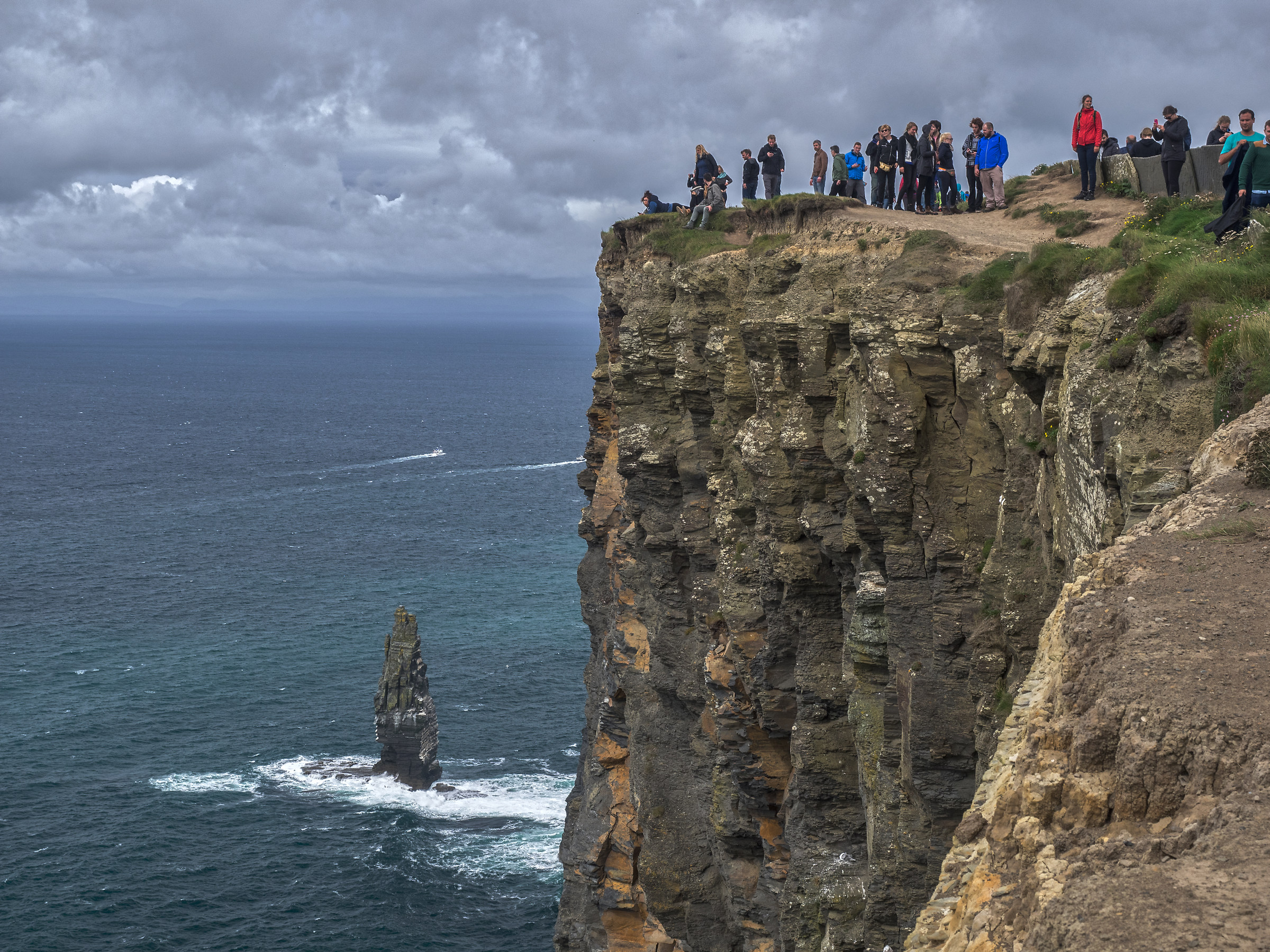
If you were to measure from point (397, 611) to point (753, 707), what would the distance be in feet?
137

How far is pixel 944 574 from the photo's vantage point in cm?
2278

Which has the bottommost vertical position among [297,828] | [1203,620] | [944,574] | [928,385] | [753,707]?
[297,828]

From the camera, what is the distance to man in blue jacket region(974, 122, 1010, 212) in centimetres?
3525

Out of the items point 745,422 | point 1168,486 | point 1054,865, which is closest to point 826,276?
point 745,422

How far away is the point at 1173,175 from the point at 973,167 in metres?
9.18

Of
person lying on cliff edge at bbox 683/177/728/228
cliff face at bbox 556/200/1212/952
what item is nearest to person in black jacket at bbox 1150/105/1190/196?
cliff face at bbox 556/200/1212/952

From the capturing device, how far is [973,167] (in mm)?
36375

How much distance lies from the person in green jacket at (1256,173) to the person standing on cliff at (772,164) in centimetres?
2172

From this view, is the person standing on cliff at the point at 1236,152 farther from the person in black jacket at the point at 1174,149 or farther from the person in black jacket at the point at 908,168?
the person in black jacket at the point at 908,168

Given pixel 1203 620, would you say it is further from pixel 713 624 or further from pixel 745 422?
pixel 713 624

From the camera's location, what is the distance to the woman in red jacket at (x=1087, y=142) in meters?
30.9

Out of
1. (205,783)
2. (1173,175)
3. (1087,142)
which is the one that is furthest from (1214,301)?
(205,783)

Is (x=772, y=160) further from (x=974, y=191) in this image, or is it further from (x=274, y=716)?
(x=274, y=716)

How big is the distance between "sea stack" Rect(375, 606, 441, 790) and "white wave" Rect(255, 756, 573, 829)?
0.99 metres
